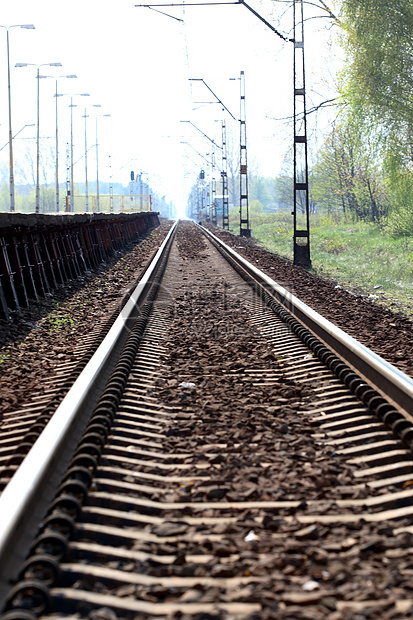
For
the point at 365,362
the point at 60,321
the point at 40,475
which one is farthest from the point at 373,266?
A: the point at 40,475

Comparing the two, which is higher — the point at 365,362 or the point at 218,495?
the point at 365,362

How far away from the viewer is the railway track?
242 cm

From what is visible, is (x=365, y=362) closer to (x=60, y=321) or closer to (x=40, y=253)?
(x=60, y=321)

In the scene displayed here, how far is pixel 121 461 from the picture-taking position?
3.75m

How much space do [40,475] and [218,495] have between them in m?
0.90

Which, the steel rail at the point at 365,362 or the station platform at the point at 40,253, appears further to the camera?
the station platform at the point at 40,253

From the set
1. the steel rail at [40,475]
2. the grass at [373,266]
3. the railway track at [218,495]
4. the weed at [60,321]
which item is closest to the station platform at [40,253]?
the weed at [60,321]

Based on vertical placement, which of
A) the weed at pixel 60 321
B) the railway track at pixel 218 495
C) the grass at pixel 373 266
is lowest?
the railway track at pixel 218 495

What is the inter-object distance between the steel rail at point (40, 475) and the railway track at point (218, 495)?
12 mm

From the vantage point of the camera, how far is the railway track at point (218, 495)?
242cm

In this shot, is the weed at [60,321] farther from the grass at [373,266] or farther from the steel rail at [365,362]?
the grass at [373,266]

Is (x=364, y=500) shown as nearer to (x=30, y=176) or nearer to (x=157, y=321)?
(x=157, y=321)

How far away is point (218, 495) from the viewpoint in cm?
336

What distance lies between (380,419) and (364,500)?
1248mm
